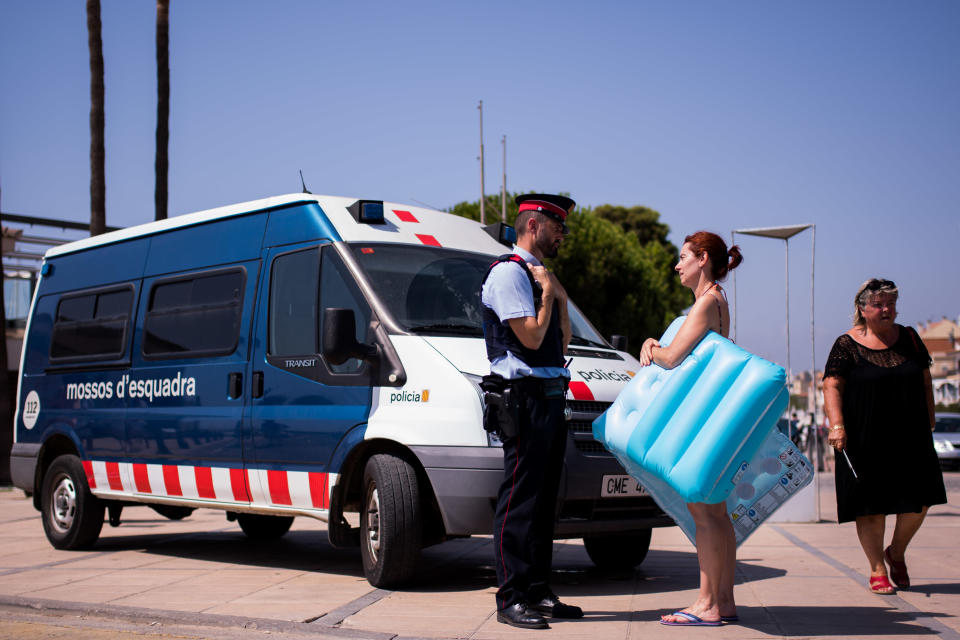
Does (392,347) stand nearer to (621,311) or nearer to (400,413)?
(400,413)

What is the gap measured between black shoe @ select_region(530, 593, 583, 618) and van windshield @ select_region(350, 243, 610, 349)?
6.19 feet

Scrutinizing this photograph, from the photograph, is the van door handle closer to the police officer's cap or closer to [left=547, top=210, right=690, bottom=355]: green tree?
the police officer's cap

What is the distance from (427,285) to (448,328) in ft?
1.49

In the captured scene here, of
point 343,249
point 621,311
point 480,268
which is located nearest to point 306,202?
point 343,249

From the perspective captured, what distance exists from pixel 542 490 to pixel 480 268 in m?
2.43

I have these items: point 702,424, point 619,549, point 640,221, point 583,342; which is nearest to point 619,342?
point 583,342

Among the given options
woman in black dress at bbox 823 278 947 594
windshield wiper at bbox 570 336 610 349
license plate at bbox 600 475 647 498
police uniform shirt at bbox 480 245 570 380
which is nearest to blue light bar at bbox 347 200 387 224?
windshield wiper at bbox 570 336 610 349

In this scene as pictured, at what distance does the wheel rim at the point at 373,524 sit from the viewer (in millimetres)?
→ 6555

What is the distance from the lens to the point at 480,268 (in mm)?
7473

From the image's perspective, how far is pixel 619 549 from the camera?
7.63 meters

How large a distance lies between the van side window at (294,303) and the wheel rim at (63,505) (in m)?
3.10

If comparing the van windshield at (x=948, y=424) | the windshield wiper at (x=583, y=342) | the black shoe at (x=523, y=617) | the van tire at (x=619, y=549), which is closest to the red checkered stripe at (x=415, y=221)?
the windshield wiper at (x=583, y=342)

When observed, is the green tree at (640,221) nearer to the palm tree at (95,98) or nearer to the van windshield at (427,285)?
the palm tree at (95,98)

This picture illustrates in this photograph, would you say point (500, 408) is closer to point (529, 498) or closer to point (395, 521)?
point (529, 498)
